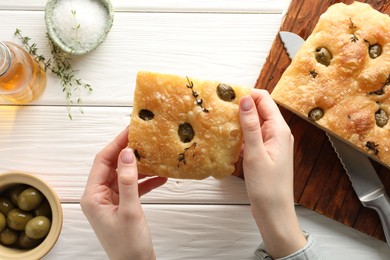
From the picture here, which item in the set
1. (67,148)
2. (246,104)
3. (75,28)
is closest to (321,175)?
(246,104)

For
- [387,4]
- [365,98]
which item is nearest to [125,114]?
[365,98]

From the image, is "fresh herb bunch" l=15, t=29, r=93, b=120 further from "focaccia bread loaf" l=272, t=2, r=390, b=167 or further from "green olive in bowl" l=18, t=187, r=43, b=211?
"focaccia bread loaf" l=272, t=2, r=390, b=167

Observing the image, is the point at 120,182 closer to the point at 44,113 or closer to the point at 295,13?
the point at 44,113

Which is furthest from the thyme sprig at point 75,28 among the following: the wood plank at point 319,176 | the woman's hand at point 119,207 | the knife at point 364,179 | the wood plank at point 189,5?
the knife at point 364,179

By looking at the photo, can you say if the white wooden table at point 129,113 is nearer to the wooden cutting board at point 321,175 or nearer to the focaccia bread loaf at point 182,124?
the wooden cutting board at point 321,175

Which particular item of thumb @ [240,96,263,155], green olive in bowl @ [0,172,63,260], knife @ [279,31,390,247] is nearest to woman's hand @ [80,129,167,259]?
green olive in bowl @ [0,172,63,260]
